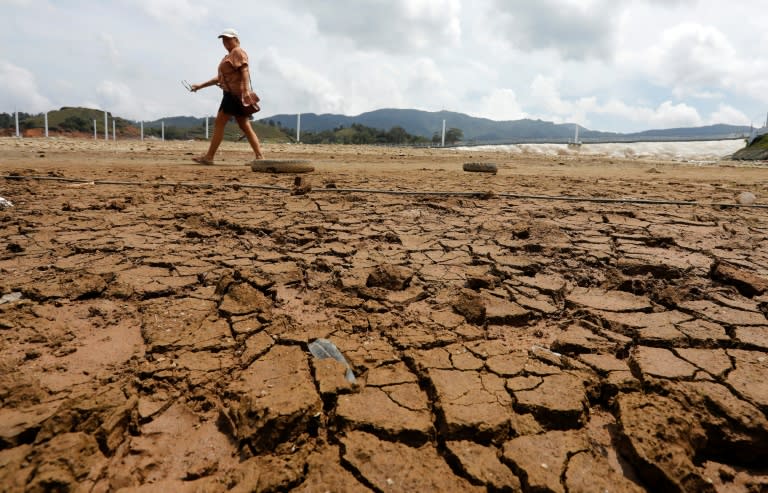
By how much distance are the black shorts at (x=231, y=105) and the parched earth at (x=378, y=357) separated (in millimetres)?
3147

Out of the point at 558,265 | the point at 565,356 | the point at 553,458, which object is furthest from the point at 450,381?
the point at 558,265

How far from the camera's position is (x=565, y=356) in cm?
157

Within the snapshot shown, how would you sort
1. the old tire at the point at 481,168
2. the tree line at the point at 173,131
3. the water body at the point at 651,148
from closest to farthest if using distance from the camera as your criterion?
the old tire at the point at 481,168 → the water body at the point at 651,148 → the tree line at the point at 173,131

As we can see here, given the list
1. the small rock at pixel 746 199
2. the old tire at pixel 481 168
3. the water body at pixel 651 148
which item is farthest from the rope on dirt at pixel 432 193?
the water body at pixel 651 148

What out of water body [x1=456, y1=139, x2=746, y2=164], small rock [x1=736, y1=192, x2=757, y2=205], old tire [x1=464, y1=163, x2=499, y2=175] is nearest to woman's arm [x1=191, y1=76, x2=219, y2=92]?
old tire [x1=464, y1=163, x2=499, y2=175]

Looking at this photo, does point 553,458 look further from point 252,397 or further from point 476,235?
point 476,235

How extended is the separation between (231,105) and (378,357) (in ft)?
17.1

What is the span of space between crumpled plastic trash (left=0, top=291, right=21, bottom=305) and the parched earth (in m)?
0.01

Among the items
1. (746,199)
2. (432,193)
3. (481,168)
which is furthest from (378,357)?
(481,168)

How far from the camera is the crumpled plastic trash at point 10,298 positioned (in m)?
1.81

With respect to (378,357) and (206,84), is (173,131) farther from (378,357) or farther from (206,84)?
(378,357)

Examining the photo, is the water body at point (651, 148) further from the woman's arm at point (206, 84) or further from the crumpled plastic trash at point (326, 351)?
the crumpled plastic trash at point (326, 351)

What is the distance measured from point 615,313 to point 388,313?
0.99m

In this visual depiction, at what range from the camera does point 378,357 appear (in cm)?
152
